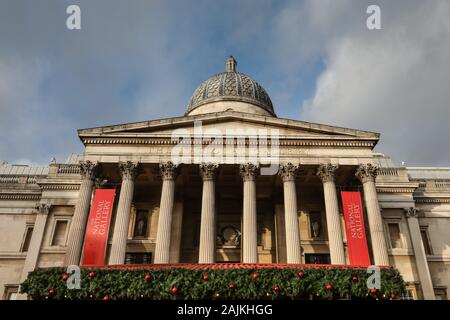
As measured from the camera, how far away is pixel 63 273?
12594 mm

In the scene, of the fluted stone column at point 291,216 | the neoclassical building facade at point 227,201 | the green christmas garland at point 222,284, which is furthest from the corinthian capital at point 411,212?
the green christmas garland at point 222,284

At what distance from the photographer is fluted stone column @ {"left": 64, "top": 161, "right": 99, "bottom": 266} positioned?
66.1 ft

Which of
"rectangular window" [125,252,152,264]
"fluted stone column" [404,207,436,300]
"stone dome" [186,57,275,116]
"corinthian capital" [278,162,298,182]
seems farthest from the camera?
"stone dome" [186,57,275,116]

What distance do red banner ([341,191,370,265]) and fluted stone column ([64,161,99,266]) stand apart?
49.3 feet

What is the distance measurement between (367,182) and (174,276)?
14.9 metres

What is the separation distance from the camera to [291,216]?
21047mm

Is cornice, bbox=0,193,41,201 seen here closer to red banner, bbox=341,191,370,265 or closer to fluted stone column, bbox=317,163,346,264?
fluted stone column, bbox=317,163,346,264

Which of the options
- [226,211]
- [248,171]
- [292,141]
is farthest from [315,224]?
[248,171]

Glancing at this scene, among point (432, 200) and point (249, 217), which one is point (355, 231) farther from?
point (432, 200)

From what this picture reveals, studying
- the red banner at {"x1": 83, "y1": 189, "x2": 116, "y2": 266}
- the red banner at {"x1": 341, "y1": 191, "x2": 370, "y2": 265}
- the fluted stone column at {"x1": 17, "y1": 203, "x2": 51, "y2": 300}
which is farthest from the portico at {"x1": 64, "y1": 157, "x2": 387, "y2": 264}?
the fluted stone column at {"x1": 17, "y1": 203, "x2": 51, "y2": 300}

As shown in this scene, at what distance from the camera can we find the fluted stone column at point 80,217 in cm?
2014

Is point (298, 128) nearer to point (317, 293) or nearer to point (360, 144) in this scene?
point (360, 144)

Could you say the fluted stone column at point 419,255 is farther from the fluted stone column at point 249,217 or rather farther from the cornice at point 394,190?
the fluted stone column at point 249,217

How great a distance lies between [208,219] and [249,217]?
7.75 ft
